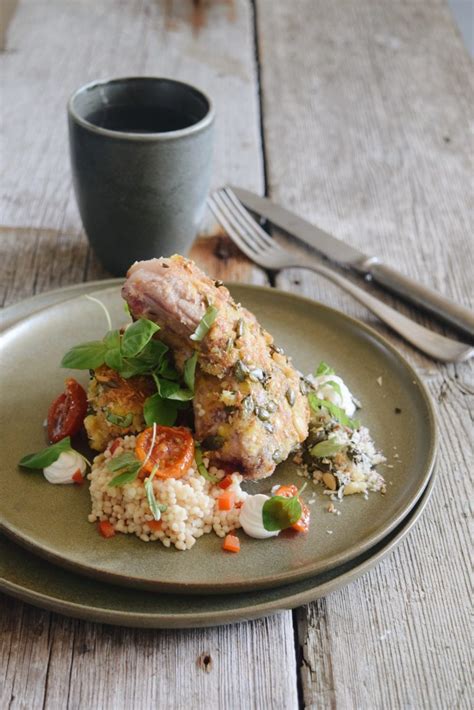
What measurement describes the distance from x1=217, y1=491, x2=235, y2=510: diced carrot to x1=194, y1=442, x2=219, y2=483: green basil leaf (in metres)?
0.05

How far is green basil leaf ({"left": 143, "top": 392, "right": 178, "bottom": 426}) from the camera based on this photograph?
1799 millimetres

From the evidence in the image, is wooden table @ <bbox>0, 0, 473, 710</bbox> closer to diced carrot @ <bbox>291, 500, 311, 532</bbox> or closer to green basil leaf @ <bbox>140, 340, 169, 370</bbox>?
diced carrot @ <bbox>291, 500, 311, 532</bbox>

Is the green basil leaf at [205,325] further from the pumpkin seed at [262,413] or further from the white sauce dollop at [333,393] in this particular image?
the white sauce dollop at [333,393]

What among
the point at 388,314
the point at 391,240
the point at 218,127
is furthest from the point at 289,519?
the point at 218,127

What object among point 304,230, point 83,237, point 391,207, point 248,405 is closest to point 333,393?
point 248,405

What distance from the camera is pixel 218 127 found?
3.63 m

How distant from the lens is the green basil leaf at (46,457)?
5.83 ft

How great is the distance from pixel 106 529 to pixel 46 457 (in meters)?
0.22

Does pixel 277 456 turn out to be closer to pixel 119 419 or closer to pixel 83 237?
pixel 119 419

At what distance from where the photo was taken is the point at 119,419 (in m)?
1.81

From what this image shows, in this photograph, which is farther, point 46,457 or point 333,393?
point 333,393

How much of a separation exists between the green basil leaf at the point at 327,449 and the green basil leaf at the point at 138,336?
1.43 ft

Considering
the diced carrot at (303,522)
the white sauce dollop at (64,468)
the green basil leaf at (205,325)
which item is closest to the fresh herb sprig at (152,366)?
the green basil leaf at (205,325)

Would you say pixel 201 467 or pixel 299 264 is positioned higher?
pixel 201 467
